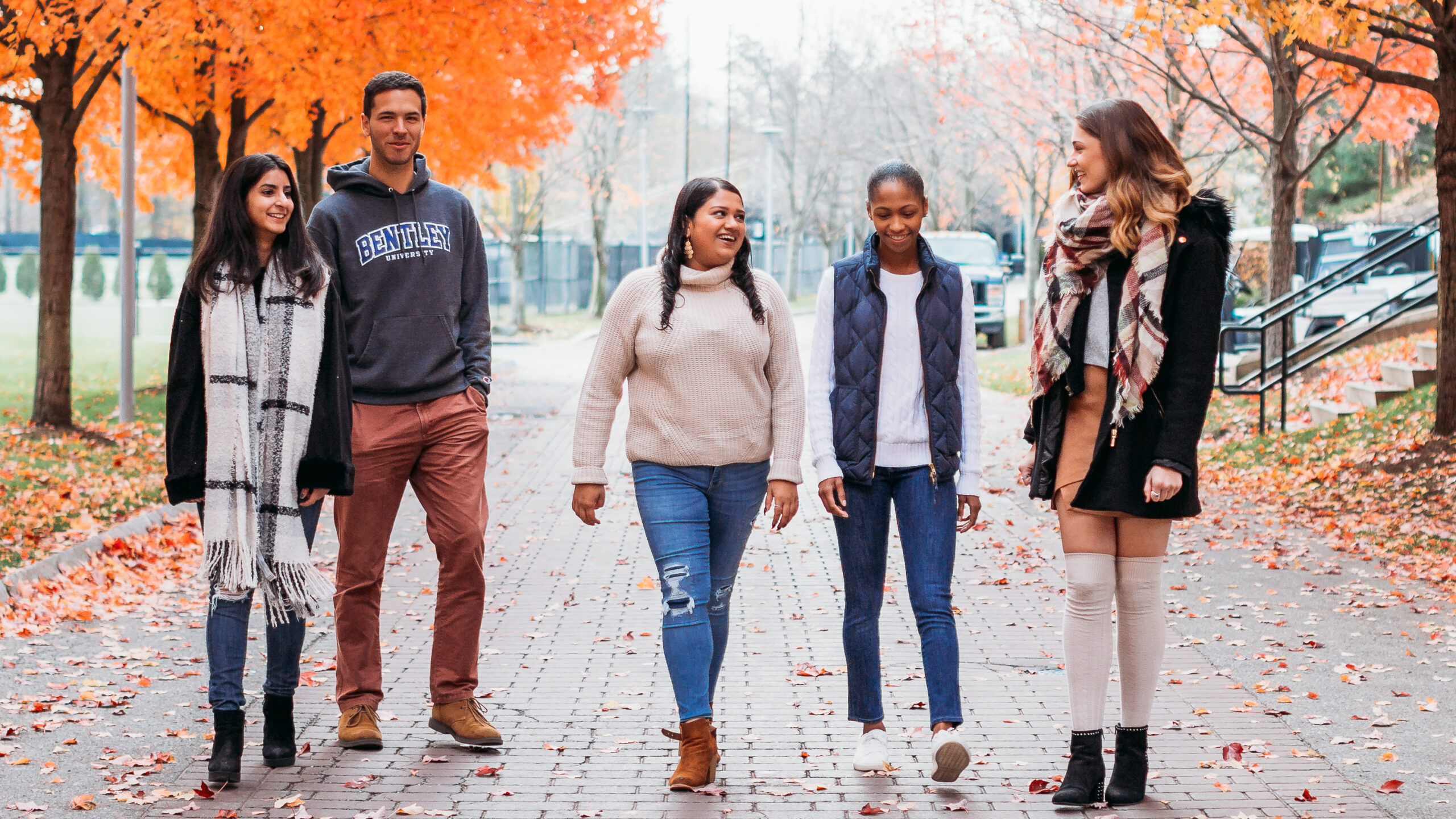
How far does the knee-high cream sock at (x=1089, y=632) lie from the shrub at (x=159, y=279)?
3166cm

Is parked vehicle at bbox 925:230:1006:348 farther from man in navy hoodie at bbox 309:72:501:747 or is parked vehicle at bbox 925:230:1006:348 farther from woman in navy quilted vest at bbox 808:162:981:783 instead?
woman in navy quilted vest at bbox 808:162:981:783

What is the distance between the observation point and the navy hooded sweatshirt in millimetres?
4918

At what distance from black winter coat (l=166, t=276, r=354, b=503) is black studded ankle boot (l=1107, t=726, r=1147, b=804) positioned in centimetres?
254

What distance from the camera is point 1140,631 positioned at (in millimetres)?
4414

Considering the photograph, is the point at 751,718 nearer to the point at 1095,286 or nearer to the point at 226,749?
the point at 226,749

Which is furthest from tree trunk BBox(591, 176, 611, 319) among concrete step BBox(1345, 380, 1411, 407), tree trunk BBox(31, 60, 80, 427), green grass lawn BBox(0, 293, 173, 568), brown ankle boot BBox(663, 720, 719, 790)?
brown ankle boot BBox(663, 720, 719, 790)

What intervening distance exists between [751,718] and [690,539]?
124 cm

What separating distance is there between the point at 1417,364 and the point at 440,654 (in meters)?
11.7

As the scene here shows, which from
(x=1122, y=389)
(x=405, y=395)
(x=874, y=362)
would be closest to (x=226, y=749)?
(x=405, y=395)

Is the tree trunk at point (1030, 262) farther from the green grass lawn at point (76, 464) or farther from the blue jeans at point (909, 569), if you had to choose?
the blue jeans at point (909, 569)

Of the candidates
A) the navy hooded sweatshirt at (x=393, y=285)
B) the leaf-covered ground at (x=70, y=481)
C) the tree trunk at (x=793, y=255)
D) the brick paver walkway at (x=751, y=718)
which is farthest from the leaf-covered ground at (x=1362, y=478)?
the tree trunk at (x=793, y=255)

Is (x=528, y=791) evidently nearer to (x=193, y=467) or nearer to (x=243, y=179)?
(x=193, y=467)

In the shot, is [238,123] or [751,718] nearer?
[751,718]

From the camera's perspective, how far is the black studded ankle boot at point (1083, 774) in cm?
436
